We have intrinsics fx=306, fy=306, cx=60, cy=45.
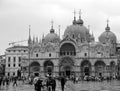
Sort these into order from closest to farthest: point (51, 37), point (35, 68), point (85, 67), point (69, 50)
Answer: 1. point (85, 67)
2. point (35, 68)
3. point (69, 50)
4. point (51, 37)

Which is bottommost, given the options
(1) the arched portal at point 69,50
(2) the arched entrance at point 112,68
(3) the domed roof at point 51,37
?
(2) the arched entrance at point 112,68

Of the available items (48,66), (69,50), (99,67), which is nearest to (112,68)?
(99,67)

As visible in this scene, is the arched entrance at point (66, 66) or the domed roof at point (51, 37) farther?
the domed roof at point (51, 37)

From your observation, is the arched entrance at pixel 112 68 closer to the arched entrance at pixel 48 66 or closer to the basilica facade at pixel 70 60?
the basilica facade at pixel 70 60

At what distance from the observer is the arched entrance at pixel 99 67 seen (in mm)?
89975

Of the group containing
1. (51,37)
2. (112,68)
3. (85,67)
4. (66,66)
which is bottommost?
(112,68)

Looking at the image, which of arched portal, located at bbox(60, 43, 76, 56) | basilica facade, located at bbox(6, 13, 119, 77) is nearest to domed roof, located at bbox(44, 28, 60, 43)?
basilica facade, located at bbox(6, 13, 119, 77)

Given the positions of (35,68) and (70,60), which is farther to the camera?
(35,68)

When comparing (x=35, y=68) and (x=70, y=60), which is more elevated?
(x=70, y=60)

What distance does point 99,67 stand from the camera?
297 feet

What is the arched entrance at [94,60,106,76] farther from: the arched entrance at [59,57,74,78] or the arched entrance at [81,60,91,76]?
the arched entrance at [59,57,74,78]

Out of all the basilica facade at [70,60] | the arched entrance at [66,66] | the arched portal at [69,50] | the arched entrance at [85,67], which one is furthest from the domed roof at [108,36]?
the arched entrance at [66,66]

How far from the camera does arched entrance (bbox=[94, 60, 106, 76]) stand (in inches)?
3542

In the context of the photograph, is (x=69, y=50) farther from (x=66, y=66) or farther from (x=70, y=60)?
(x=66, y=66)
